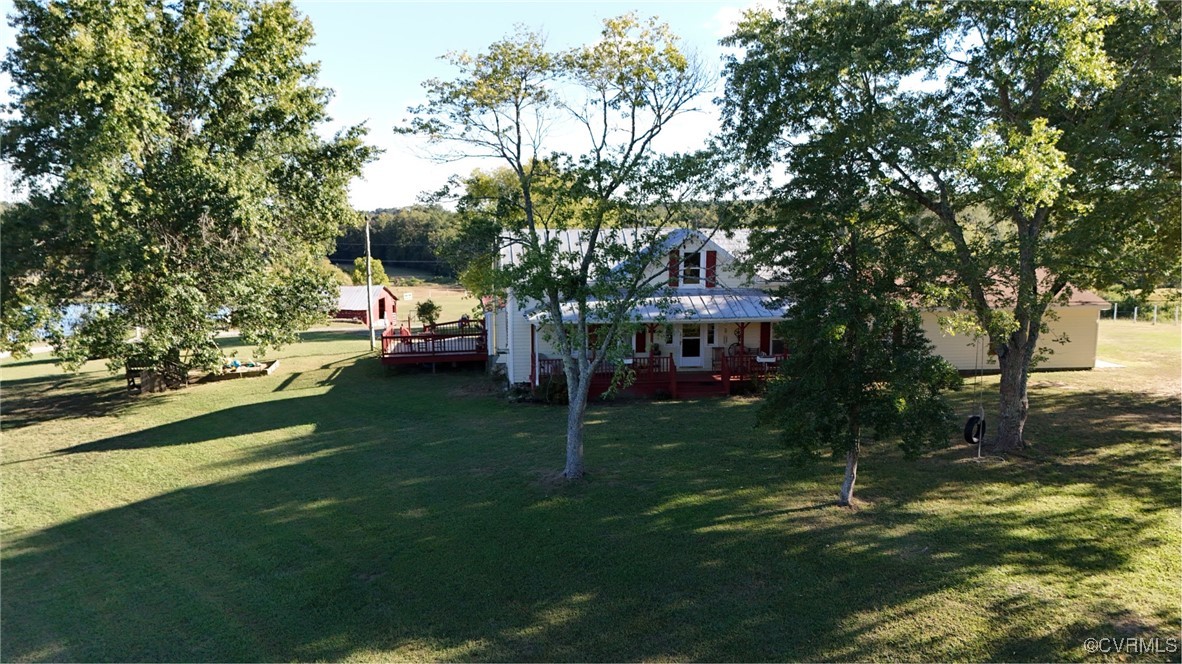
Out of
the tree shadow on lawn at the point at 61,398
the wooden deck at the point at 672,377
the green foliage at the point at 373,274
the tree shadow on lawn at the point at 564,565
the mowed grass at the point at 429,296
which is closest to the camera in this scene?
the tree shadow on lawn at the point at 564,565

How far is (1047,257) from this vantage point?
11.8 meters

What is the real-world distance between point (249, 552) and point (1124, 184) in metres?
16.4

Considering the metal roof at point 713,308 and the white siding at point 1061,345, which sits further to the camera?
the white siding at point 1061,345

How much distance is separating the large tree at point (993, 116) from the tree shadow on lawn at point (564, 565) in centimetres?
379

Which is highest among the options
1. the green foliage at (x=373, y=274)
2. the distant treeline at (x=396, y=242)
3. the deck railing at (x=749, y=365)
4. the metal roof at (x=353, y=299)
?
the distant treeline at (x=396, y=242)

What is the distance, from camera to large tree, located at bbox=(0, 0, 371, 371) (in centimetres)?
1714

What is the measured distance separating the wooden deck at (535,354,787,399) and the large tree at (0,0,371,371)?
9.87 metres

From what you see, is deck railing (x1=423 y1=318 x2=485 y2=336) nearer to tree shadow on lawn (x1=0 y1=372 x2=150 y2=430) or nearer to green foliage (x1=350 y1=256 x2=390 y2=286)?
tree shadow on lawn (x1=0 y1=372 x2=150 y2=430)

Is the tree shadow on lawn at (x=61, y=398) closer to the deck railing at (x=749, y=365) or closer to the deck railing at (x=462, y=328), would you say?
the deck railing at (x=462, y=328)

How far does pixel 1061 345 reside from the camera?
2319cm

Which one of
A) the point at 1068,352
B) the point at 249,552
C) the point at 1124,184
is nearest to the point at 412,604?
the point at 249,552

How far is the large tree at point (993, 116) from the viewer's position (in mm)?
10859

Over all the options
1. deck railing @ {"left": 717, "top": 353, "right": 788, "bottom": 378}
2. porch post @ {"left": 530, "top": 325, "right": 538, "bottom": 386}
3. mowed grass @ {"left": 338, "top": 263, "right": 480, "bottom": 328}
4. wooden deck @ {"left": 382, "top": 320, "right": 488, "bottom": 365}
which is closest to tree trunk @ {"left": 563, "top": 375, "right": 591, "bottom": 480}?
porch post @ {"left": 530, "top": 325, "right": 538, "bottom": 386}

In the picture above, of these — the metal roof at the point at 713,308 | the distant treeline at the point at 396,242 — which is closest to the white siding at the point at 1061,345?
the metal roof at the point at 713,308
